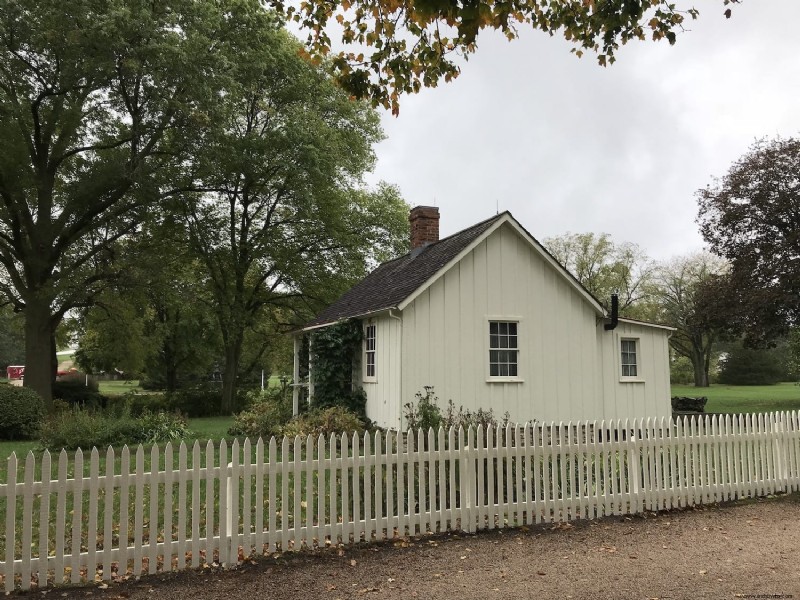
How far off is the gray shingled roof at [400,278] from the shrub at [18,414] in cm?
912

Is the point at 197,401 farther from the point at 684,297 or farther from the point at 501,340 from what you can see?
the point at 684,297

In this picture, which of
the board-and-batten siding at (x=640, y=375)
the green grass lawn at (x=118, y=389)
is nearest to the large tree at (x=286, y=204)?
the green grass lawn at (x=118, y=389)

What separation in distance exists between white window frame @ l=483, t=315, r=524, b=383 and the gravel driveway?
775cm

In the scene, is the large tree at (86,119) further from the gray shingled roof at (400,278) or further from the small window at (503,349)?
the small window at (503,349)

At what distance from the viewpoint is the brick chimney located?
19688mm

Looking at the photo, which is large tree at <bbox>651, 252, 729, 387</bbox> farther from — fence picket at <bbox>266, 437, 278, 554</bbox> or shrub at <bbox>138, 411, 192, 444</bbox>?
fence picket at <bbox>266, 437, 278, 554</bbox>

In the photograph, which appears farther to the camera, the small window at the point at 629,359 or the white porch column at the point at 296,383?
the white porch column at the point at 296,383

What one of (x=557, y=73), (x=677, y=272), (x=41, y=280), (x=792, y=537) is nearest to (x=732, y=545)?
(x=792, y=537)

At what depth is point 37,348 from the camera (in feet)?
76.8

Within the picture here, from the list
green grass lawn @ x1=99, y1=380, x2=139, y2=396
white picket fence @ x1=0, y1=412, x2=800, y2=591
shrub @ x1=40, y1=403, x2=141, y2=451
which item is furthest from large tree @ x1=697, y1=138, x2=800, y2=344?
green grass lawn @ x1=99, y1=380, x2=139, y2=396

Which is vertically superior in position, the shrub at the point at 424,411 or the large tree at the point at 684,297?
the large tree at the point at 684,297

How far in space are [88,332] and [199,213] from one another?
1012 cm

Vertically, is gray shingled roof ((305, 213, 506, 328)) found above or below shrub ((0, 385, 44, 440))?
above

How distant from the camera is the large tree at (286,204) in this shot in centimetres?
2748
